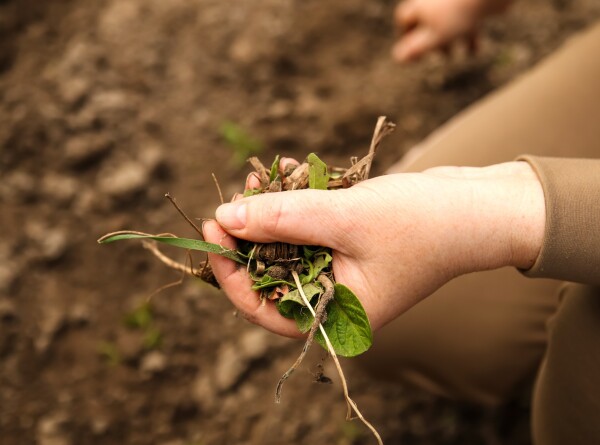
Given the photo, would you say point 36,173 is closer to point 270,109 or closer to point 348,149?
point 270,109

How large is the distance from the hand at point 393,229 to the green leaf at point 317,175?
0.05 m

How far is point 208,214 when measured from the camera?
5.51 ft

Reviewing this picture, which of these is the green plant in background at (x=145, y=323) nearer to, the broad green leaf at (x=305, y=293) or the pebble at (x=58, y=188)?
the pebble at (x=58, y=188)

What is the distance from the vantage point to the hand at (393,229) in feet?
2.39

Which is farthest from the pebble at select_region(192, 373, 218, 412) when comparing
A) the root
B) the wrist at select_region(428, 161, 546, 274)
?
the wrist at select_region(428, 161, 546, 274)

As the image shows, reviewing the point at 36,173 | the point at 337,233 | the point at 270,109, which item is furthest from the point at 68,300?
the point at 337,233

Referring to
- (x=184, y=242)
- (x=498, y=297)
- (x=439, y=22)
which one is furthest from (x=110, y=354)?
(x=439, y=22)

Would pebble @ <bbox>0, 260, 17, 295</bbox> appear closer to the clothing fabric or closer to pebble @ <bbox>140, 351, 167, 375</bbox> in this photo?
pebble @ <bbox>140, 351, 167, 375</bbox>

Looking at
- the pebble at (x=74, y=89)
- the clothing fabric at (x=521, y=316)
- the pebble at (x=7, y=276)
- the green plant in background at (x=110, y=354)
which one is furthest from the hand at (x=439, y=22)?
the pebble at (x=7, y=276)

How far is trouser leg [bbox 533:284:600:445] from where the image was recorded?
85 cm

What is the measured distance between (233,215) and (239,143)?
3.42 feet

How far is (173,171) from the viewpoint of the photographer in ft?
5.60

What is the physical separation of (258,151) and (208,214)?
0.26m

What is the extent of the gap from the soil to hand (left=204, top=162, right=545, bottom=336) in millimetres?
769
